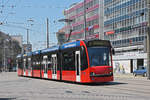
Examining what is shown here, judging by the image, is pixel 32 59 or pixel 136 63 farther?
pixel 136 63

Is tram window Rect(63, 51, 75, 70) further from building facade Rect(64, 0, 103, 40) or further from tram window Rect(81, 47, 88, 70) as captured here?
building facade Rect(64, 0, 103, 40)

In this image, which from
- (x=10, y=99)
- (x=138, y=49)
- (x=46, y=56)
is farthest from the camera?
(x=138, y=49)

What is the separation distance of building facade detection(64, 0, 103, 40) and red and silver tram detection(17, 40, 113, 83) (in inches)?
1708

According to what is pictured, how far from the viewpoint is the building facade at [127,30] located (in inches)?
2060

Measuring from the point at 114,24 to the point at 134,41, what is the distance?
8084mm

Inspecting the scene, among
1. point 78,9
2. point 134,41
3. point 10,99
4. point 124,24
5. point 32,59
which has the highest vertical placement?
point 78,9

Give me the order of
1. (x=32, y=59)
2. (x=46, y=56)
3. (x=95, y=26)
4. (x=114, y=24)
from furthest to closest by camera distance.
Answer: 1. (x=95, y=26)
2. (x=114, y=24)
3. (x=32, y=59)
4. (x=46, y=56)

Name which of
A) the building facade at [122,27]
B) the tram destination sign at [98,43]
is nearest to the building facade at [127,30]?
the building facade at [122,27]

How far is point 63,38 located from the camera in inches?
3346

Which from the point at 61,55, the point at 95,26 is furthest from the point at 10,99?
the point at 95,26

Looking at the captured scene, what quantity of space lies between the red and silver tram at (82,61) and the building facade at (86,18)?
142 feet

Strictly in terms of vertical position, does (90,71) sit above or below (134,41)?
below

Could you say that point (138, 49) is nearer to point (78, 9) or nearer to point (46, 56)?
point (78, 9)

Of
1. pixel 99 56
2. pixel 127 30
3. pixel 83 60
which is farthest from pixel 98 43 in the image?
pixel 127 30
